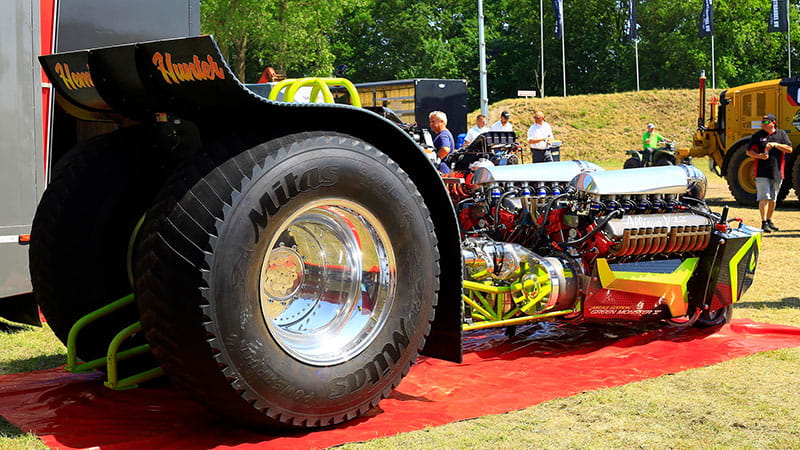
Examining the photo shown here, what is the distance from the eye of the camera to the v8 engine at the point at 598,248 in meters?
5.07

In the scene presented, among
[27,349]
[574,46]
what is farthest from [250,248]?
[574,46]

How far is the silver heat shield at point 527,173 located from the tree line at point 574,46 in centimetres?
4550

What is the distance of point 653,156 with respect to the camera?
19.5 meters

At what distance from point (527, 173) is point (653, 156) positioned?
1472 cm

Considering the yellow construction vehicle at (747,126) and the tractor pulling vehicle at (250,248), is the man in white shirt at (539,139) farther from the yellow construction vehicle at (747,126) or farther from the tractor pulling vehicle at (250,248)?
the tractor pulling vehicle at (250,248)

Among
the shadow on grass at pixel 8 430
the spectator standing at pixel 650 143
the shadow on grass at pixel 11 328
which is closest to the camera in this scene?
the shadow on grass at pixel 8 430

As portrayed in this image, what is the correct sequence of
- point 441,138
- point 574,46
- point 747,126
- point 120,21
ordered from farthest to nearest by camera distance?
1. point 574,46
2. point 747,126
3. point 441,138
4. point 120,21

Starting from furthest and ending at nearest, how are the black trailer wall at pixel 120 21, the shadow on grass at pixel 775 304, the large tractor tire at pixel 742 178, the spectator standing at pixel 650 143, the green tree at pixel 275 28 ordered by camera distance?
the green tree at pixel 275 28 → the spectator standing at pixel 650 143 → the large tractor tire at pixel 742 178 → the shadow on grass at pixel 775 304 → the black trailer wall at pixel 120 21

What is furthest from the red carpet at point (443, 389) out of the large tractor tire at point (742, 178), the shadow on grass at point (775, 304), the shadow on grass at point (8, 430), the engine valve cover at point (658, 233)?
the large tractor tire at point (742, 178)

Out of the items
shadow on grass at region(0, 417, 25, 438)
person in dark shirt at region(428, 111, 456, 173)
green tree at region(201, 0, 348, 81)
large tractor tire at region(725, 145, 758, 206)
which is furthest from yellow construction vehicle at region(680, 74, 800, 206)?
green tree at region(201, 0, 348, 81)

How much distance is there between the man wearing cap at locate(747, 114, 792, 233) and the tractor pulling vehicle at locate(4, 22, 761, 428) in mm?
8149

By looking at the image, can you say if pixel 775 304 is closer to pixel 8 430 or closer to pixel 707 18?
pixel 8 430

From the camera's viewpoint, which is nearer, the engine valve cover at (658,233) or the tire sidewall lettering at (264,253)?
the tire sidewall lettering at (264,253)

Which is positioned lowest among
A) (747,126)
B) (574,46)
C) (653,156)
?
(653,156)
